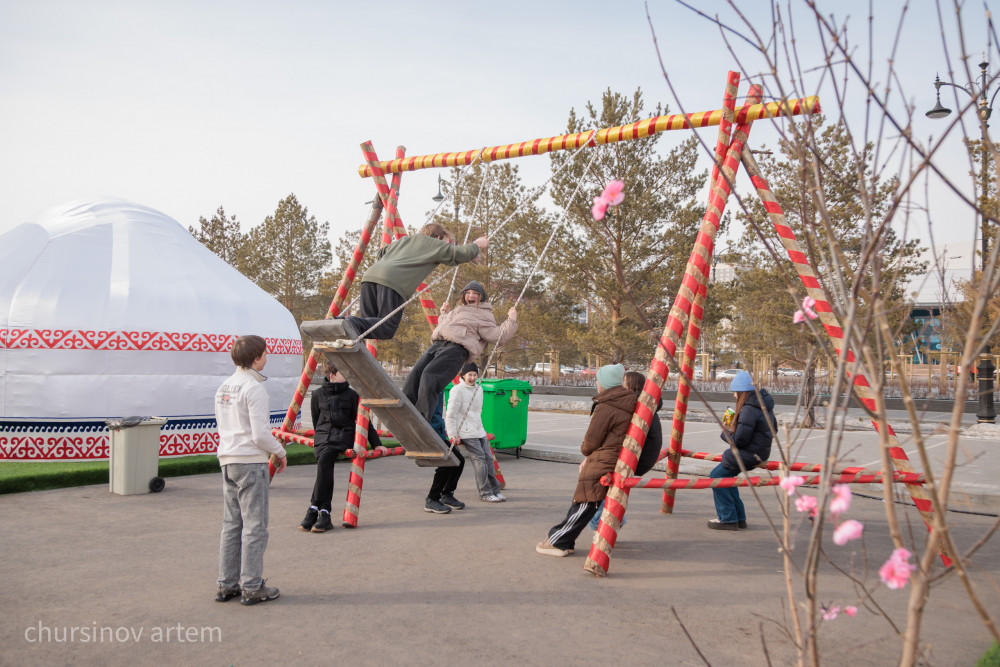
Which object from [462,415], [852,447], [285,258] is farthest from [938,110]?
[285,258]

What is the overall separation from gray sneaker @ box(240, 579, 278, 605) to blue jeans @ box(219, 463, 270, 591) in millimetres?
26

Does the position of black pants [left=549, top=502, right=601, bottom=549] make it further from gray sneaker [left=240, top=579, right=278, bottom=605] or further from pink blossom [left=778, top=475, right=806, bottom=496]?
pink blossom [left=778, top=475, right=806, bottom=496]

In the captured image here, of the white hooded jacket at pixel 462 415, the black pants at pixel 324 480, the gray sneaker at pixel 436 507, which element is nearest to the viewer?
the black pants at pixel 324 480

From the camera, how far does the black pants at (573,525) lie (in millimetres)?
5582

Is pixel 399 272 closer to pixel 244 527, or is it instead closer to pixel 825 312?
pixel 244 527

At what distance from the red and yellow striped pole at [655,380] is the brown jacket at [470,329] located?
137 centimetres

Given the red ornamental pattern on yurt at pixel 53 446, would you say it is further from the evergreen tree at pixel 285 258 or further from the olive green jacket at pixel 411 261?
the evergreen tree at pixel 285 258

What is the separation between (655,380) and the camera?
5.43 meters

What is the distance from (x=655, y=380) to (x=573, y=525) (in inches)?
51.0

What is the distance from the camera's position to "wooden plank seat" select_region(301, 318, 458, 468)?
5258 mm

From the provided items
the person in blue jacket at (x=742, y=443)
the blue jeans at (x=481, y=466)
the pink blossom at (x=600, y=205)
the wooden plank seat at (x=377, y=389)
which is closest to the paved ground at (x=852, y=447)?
the person in blue jacket at (x=742, y=443)

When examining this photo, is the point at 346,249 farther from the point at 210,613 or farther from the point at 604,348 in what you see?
the point at 210,613

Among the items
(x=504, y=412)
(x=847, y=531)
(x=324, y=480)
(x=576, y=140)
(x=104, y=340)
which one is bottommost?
(x=324, y=480)

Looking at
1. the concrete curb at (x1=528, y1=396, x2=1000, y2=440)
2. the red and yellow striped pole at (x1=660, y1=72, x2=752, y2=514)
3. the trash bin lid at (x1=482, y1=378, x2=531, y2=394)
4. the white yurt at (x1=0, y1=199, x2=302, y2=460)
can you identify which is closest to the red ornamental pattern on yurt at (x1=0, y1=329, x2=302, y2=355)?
the white yurt at (x1=0, y1=199, x2=302, y2=460)
